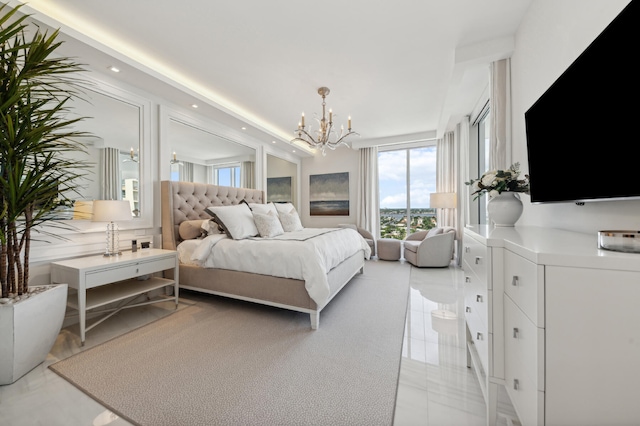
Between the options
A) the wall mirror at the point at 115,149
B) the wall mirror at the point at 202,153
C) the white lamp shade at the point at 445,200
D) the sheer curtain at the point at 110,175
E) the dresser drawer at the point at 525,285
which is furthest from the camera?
the white lamp shade at the point at 445,200

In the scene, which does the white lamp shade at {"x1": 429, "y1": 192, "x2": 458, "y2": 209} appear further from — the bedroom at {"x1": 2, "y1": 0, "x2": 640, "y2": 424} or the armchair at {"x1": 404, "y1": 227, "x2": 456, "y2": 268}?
the bedroom at {"x1": 2, "y1": 0, "x2": 640, "y2": 424}

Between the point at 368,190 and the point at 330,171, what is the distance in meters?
1.16

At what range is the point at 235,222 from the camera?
2951 mm

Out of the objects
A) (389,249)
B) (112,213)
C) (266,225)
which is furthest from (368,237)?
(112,213)

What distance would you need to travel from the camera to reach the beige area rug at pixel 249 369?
4.43 ft

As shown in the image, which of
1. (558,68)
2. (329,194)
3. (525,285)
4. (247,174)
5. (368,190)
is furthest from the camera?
(329,194)

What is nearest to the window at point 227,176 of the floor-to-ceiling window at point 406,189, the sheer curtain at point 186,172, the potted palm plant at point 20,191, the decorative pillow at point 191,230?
the sheer curtain at point 186,172

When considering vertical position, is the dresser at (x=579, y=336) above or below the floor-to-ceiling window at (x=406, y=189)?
below

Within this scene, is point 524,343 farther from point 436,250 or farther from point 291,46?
point 436,250

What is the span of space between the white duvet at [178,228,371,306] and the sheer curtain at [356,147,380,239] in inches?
119

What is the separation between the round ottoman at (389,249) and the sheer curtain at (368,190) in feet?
2.56

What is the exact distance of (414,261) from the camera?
4637mm

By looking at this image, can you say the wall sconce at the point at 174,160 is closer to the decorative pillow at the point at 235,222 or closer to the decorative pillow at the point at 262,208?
the decorative pillow at the point at 235,222

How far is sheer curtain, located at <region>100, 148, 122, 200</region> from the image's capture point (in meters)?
2.63
